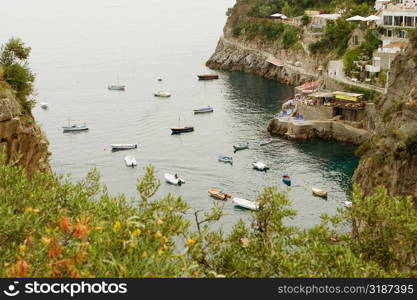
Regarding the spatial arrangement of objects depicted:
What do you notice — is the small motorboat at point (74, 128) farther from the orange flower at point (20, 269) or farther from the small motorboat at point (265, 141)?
the orange flower at point (20, 269)

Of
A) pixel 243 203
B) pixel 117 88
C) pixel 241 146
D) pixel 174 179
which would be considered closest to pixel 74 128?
pixel 241 146

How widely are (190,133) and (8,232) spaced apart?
3056 inches

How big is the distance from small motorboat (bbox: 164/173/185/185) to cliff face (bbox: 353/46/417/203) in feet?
66.2

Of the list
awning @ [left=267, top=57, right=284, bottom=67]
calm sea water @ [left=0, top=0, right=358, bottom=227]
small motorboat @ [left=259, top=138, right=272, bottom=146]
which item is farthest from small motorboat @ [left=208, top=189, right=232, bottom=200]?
awning @ [left=267, top=57, right=284, bottom=67]

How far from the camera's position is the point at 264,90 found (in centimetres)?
12569

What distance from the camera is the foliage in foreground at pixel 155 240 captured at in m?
16.5

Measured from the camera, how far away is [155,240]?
18625mm

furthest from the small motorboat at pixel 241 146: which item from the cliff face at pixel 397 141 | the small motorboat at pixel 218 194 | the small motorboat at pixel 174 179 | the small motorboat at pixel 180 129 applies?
the cliff face at pixel 397 141

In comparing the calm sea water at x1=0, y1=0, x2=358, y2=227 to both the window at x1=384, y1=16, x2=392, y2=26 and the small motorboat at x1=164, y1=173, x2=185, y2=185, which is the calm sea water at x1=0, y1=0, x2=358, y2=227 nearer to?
the small motorboat at x1=164, y1=173, x2=185, y2=185

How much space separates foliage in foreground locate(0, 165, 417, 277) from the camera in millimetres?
16469

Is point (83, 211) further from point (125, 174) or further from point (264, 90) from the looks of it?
point (264, 90)

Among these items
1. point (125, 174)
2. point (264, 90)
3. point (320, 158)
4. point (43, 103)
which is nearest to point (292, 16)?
point (264, 90)

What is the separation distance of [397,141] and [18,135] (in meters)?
30.7

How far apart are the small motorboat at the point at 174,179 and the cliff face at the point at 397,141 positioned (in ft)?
66.2
